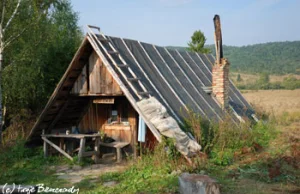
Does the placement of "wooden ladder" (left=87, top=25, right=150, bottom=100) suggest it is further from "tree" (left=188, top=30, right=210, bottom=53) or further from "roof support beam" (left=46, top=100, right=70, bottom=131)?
"tree" (left=188, top=30, right=210, bottom=53)

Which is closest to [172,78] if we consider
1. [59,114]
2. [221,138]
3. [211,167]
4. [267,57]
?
[221,138]

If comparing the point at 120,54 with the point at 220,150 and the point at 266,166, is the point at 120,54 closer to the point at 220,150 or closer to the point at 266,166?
the point at 220,150

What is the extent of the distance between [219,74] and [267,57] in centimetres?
9261

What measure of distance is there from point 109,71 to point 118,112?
2266 millimetres

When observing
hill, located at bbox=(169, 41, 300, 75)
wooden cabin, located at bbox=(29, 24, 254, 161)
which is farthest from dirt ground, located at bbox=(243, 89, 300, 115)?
hill, located at bbox=(169, 41, 300, 75)

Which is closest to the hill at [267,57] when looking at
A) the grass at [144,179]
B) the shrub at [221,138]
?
the shrub at [221,138]

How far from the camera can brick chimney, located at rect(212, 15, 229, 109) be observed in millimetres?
11977

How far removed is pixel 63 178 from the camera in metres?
8.44

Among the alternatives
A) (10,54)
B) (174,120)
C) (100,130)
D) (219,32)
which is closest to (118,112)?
(100,130)

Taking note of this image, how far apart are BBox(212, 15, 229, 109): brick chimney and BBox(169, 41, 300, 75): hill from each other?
218 feet

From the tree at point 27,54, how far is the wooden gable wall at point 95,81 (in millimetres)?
3465

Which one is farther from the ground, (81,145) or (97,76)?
(97,76)

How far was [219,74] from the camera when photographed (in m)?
12.0

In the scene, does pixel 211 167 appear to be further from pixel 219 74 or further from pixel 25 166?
pixel 25 166
